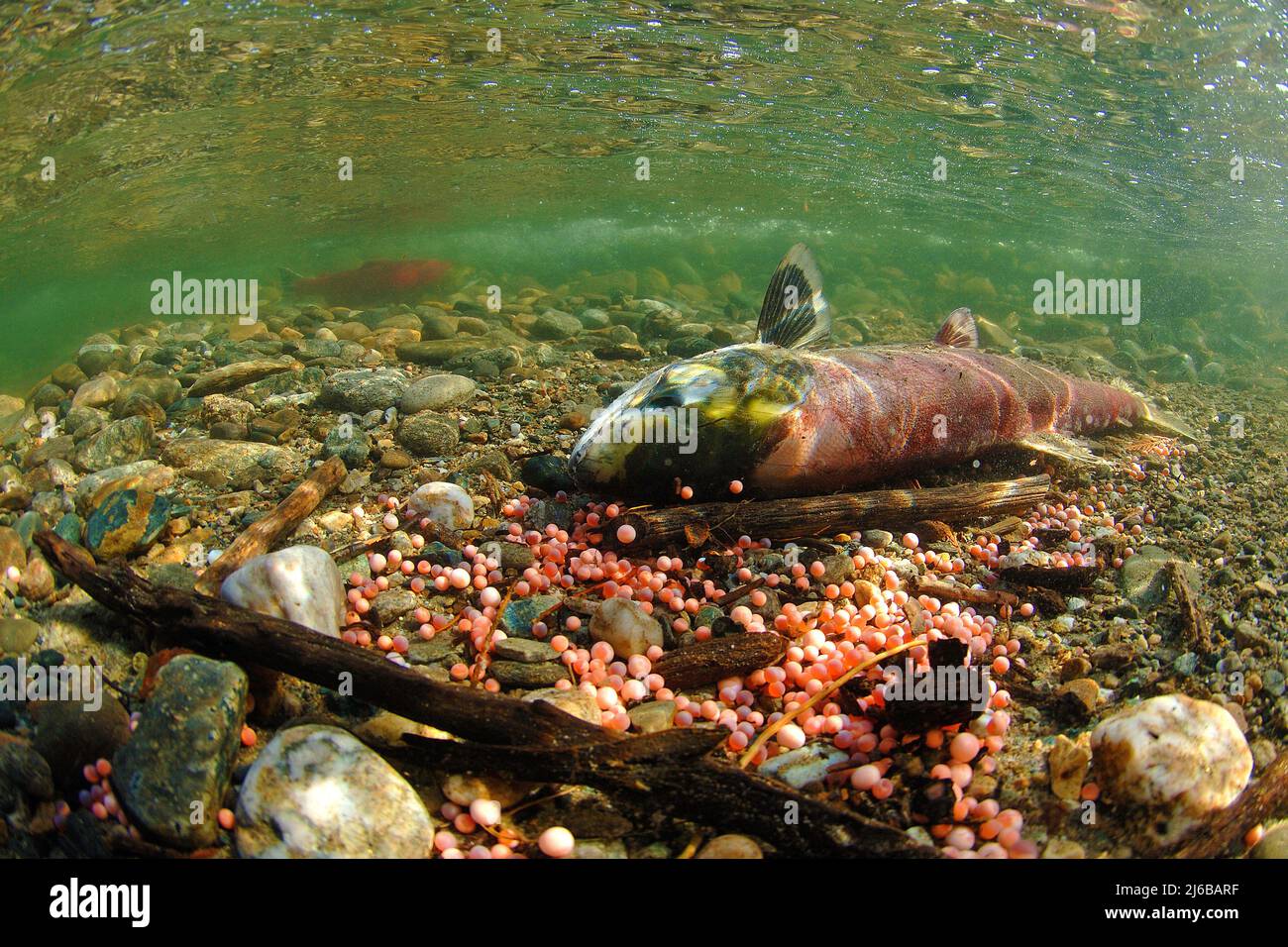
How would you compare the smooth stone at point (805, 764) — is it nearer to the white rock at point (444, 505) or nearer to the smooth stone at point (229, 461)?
the white rock at point (444, 505)

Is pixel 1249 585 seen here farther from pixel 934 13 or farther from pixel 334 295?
pixel 334 295

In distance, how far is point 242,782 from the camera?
224cm

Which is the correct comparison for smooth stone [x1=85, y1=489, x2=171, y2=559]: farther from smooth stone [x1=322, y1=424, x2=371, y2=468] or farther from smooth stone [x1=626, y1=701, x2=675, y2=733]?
smooth stone [x1=626, y1=701, x2=675, y2=733]

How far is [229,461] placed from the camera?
4793 mm

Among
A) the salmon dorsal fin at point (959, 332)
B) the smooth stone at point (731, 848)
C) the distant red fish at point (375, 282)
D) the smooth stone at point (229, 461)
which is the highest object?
the distant red fish at point (375, 282)

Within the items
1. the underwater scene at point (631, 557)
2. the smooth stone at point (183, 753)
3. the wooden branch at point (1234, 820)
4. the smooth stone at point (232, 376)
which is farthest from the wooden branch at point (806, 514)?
the smooth stone at point (232, 376)

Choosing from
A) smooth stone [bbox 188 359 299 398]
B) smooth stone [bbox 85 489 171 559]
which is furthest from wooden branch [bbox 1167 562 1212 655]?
smooth stone [bbox 188 359 299 398]

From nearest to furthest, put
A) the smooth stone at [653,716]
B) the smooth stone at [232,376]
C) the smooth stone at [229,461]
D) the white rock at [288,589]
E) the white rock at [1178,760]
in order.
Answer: the white rock at [1178,760] → the smooth stone at [653,716] → the white rock at [288,589] → the smooth stone at [229,461] → the smooth stone at [232,376]

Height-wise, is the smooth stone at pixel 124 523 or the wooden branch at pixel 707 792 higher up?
the smooth stone at pixel 124 523

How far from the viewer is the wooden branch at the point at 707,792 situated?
2.13 meters

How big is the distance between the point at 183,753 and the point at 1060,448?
6.11 meters

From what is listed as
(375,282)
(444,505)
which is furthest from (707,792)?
(375,282)

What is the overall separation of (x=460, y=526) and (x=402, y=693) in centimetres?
174

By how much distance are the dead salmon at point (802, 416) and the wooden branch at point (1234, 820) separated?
242 cm
